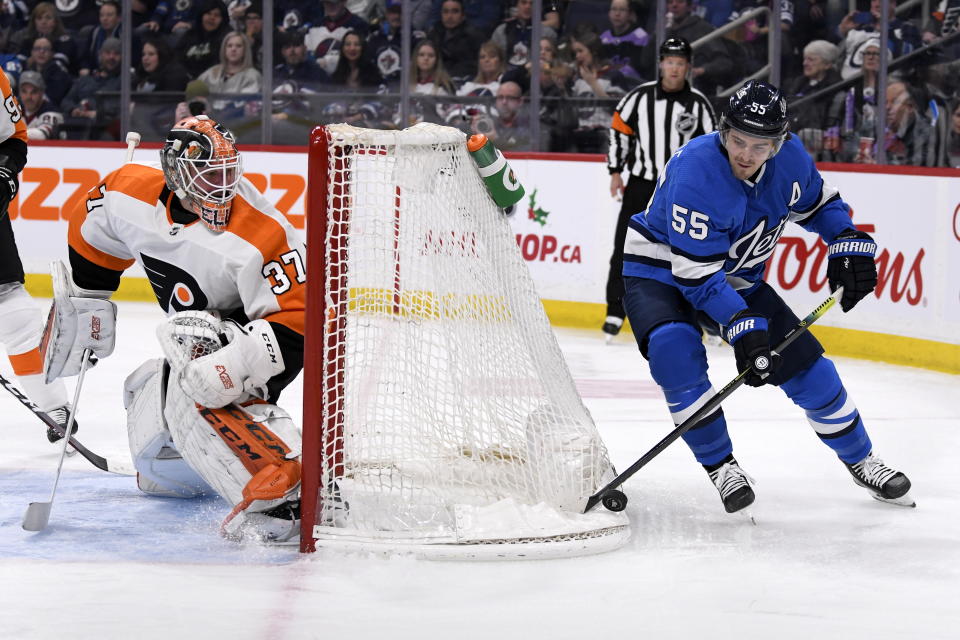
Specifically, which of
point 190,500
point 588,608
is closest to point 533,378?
point 588,608

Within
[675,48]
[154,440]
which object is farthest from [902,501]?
[675,48]

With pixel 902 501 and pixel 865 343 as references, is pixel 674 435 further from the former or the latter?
pixel 865 343

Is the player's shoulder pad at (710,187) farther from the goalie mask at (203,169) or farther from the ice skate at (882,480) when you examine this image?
the goalie mask at (203,169)

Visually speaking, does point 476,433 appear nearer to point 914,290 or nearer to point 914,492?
point 914,492

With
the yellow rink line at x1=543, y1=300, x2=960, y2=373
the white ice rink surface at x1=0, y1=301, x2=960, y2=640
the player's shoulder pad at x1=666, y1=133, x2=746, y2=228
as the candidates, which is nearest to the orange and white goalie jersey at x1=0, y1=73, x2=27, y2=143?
the white ice rink surface at x1=0, y1=301, x2=960, y2=640

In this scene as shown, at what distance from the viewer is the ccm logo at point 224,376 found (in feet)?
8.48

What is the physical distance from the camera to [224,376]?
8.50 ft

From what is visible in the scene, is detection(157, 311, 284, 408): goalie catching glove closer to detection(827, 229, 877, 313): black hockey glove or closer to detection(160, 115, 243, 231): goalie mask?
detection(160, 115, 243, 231): goalie mask

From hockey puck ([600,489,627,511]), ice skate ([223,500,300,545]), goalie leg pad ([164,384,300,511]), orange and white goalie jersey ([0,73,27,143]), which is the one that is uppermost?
orange and white goalie jersey ([0,73,27,143])

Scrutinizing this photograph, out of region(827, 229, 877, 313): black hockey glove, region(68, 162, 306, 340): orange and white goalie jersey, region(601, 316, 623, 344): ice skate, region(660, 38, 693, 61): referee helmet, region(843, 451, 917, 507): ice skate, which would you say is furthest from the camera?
region(601, 316, 623, 344): ice skate

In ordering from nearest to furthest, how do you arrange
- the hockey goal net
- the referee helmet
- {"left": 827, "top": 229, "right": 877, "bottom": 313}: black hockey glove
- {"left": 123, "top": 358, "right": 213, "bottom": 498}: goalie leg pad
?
the hockey goal net < {"left": 123, "top": 358, "right": 213, "bottom": 498}: goalie leg pad < {"left": 827, "top": 229, "right": 877, "bottom": 313}: black hockey glove < the referee helmet

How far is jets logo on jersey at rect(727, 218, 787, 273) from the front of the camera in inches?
113

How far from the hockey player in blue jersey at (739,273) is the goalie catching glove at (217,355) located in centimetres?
83

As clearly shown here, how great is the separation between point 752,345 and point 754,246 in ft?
0.98
